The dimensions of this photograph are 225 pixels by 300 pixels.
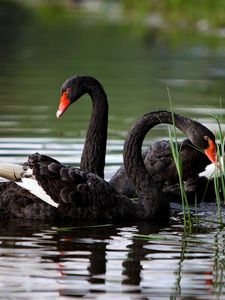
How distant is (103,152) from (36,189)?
4.55ft

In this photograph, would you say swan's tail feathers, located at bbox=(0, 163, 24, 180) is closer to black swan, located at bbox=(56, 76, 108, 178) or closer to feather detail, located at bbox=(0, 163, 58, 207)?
feather detail, located at bbox=(0, 163, 58, 207)

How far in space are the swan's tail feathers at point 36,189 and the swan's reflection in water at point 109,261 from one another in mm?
158

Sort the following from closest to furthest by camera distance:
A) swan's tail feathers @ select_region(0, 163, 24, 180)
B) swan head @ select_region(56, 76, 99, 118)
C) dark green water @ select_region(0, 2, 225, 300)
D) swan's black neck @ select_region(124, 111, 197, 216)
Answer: dark green water @ select_region(0, 2, 225, 300), swan's tail feathers @ select_region(0, 163, 24, 180), swan's black neck @ select_region(124, 111, 197, 216), swan head @ select_region(56, 76, 99, 118)

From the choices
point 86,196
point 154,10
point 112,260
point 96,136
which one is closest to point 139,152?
point 86,196

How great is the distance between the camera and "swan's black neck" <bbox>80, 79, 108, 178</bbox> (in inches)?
343

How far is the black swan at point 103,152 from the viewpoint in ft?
28.5

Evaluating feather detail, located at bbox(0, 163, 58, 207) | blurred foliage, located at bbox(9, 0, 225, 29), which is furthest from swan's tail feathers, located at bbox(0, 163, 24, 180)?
blurred foliage, located at bbox(9, 0, 225, 29)

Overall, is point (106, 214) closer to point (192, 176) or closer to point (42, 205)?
point (42, 205)

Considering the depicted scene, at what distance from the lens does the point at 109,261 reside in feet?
20.6

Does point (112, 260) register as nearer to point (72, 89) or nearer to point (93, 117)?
point (72, 89)

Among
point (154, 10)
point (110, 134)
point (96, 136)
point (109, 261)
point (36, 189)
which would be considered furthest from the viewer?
point (154, 10)

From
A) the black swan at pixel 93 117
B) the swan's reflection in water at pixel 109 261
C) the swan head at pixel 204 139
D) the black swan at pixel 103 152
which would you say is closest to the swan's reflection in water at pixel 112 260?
the swan's reflection in water at pixel 109 261

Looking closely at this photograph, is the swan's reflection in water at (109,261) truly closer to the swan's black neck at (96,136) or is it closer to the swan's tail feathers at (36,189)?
the swan's tail feathers at (36,189)

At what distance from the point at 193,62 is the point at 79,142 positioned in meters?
9.24
